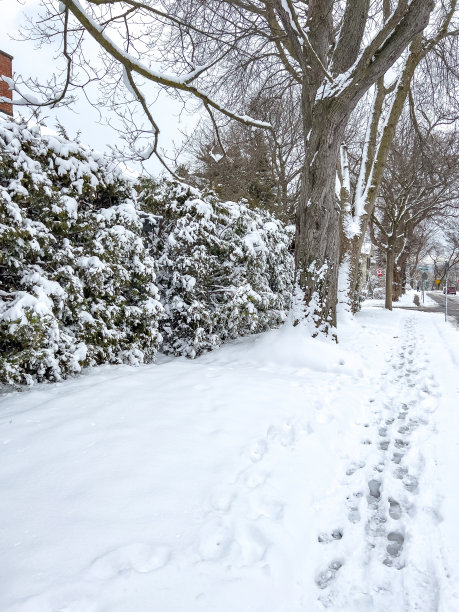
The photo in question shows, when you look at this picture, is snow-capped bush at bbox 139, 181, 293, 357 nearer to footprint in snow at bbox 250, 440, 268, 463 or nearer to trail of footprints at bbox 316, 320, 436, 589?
trail of footprints at bbox 316, 320, 436, 589

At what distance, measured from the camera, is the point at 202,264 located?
530cm

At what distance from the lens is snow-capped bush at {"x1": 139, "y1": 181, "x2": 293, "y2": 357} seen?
5246mm

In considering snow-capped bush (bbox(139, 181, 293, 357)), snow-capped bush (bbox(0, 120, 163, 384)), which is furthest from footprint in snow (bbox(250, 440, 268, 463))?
snow-capped bush (bbox(139, 181, 293, 357))

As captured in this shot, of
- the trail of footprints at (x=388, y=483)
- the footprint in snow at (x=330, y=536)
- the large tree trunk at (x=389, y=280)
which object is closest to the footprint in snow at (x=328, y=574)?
the trail of footprints at (x=388, y=483)

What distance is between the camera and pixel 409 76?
9.59 meters

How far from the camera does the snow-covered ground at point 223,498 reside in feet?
5.16

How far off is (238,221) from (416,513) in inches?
178

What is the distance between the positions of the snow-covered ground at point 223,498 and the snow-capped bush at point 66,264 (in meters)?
0.46

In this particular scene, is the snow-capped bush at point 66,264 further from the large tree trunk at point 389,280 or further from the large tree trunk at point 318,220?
the large tree trunk at point 389,280

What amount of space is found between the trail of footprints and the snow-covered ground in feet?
0.04

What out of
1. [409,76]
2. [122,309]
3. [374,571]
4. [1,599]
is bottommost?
[374,571]

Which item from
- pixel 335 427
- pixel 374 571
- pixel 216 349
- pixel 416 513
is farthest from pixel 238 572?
A: pixel 216 349

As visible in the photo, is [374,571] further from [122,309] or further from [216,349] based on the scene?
[216,349]

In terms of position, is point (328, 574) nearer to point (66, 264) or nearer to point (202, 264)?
point (66, 264)
